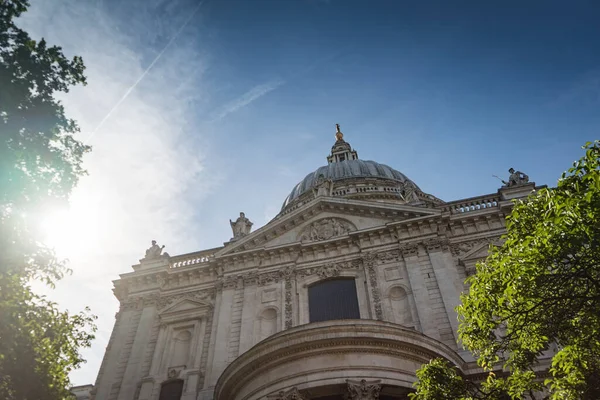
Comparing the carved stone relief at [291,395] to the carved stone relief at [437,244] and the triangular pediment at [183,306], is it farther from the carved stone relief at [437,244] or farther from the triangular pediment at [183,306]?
the carved stone relief at [437,244]

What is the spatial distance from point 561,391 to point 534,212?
13.3 feet

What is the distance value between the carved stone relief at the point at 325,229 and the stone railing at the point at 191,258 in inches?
221

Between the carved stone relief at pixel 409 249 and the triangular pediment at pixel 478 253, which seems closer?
the triangular pediment at pixel 478 253

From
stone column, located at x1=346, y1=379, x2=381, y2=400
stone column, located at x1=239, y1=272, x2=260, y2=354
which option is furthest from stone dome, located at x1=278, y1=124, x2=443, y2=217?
stone column, located at x1=346, y1=379, x2=381, y2=400

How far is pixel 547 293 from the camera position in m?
11.3

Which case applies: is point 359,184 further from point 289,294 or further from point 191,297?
point 191,297

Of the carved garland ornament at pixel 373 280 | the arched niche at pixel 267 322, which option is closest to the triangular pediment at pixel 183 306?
the arched niche at pixel 267 322

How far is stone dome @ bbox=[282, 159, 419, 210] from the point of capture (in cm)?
4597

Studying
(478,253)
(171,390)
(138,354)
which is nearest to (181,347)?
(138,354)

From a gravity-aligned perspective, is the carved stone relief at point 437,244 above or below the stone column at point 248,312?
above

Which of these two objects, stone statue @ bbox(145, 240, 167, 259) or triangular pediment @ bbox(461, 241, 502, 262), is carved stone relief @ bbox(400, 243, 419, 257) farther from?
stone statue @ bbox(145, 240, 167, 259)

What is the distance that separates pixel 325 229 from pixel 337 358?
10707 mm

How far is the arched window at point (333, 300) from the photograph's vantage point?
77.7ft

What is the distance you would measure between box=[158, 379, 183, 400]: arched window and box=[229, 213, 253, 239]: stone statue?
30.7 feet
